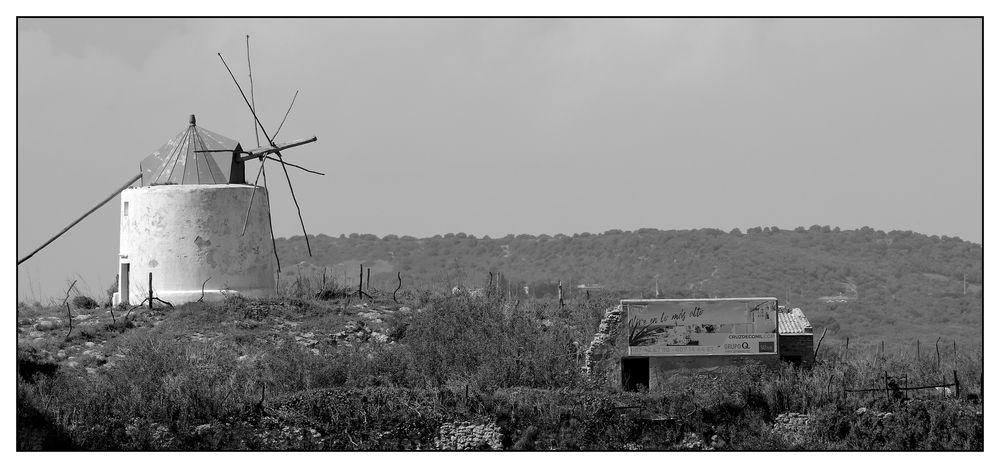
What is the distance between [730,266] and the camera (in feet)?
236

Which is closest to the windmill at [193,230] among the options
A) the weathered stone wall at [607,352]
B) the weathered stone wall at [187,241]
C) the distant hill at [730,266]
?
the weathered stone wall at [187,241]

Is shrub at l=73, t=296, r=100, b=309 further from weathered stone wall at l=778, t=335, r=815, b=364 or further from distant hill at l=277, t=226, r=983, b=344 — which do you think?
distant hill at l=277, t=226, r=983, b=344

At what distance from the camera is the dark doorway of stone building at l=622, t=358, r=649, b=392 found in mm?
28703

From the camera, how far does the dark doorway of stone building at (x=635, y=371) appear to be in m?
28.7

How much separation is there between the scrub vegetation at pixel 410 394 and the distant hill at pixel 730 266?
72.8 ft

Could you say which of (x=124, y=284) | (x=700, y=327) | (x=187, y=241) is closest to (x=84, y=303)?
(x=124, y=284)

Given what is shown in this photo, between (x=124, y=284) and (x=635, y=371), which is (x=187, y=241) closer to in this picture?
(x=124, y=284)

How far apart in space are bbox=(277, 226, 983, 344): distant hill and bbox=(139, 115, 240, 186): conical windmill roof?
20.0 m

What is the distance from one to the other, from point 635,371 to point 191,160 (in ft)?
38.3

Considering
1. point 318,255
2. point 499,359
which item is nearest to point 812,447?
point 499,359

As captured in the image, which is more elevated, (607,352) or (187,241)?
(187,241)

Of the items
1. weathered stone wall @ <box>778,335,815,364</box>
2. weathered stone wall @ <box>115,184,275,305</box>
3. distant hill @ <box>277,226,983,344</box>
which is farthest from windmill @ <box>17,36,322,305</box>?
distant hill @ <box>277,226,983,344</box>

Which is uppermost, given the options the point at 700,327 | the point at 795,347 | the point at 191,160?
the point at 191,160

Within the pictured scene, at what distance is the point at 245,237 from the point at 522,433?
35.5 ft
